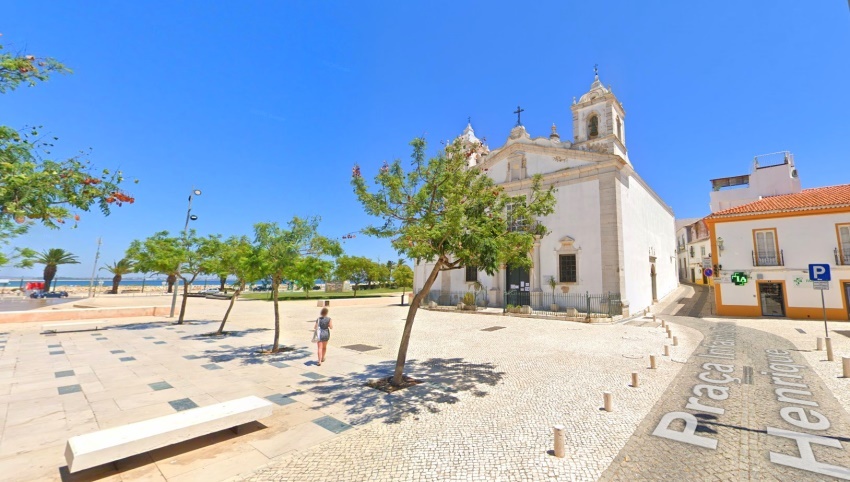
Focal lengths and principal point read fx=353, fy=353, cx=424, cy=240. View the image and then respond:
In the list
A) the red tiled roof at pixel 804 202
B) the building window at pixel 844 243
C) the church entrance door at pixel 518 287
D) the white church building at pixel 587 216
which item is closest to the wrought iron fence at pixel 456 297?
the white church building at pixel 587 216

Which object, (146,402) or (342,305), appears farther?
(342,305)

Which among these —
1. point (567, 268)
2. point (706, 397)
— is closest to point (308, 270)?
point (706, 397)

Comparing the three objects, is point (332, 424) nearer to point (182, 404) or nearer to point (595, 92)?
point (182, 404)

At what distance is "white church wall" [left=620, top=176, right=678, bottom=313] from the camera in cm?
2397

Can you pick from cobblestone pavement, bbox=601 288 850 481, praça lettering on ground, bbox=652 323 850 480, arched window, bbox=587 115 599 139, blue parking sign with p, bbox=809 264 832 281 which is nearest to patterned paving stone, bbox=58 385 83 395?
cobblestone pavement, bbox=601 288 850 481

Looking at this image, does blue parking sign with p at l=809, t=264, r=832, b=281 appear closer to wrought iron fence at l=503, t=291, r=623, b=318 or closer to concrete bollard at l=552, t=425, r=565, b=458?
wrought iron fence at l=503, t=291, r=623, b=318

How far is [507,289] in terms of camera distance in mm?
27484

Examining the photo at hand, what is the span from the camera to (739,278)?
21.2 metres

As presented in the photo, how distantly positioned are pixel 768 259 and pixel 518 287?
14.6 metres

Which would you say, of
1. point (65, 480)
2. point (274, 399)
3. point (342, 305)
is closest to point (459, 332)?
point (274, 399)

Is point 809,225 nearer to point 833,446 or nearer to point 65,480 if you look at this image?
point 833,446

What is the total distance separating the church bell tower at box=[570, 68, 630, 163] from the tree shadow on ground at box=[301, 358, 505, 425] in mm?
21863

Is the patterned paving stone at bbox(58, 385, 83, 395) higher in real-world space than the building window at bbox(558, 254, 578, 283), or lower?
lower

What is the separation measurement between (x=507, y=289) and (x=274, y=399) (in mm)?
22646
